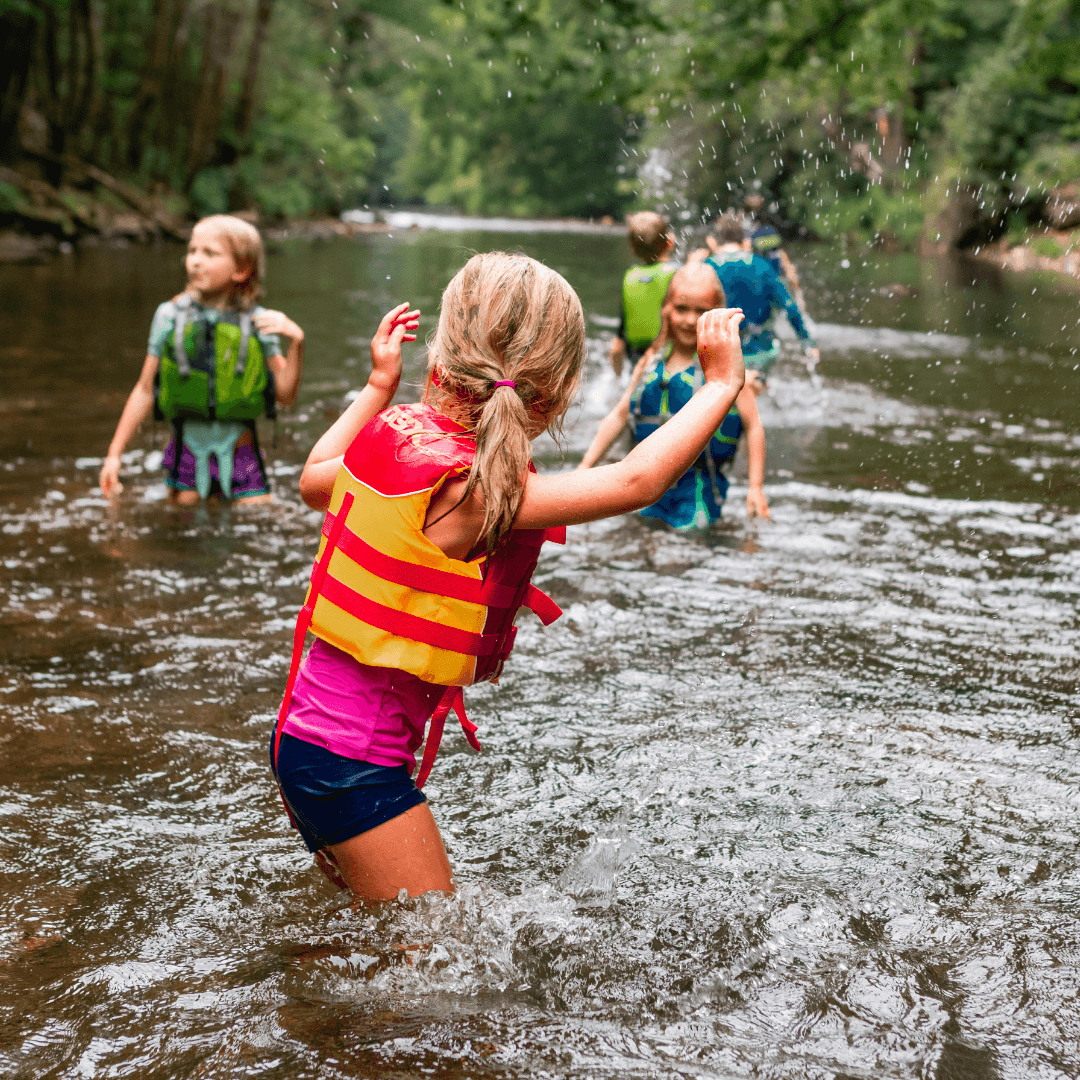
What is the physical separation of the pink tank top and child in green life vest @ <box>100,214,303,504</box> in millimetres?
3600

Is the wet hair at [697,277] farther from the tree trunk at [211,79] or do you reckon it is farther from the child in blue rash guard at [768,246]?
the tree trunk at [211,79]

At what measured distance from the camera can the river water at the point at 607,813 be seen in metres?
2.69

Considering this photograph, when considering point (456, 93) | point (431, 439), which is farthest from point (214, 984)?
point (456, 93)

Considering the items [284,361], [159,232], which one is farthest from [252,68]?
[284,361]

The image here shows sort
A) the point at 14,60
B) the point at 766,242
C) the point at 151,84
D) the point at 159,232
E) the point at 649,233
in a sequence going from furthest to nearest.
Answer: the point at 151,84 < the point at 159,232 < the point at 14,60 < the point at 766,242 < the point at 649,233

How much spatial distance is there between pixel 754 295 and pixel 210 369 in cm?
413

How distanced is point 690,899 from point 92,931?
1.55 meters

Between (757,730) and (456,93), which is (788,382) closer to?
(757,730)

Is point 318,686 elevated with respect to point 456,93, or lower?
lower

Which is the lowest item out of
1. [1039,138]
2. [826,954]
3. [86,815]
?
[86,815]

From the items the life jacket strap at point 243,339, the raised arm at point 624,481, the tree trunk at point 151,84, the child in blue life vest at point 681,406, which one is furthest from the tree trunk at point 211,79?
the raised arm at point 624,481

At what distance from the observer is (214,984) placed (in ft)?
9.29

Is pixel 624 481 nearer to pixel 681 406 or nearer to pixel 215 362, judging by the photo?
pixel 681 406

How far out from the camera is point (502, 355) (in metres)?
2.56
